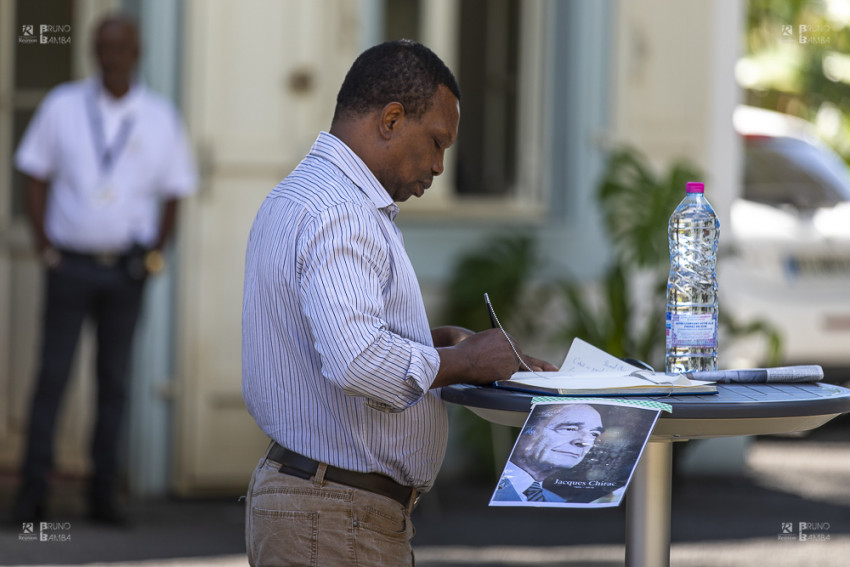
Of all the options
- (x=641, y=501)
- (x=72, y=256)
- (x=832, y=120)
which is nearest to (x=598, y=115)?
(x=72, y=256)

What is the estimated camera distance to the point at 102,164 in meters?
5.69

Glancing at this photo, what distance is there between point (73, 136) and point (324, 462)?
3585 millimetres

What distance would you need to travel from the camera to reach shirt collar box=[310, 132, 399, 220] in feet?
8.33

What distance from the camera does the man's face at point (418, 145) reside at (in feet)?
8.44

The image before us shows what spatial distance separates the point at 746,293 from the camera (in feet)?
25.5

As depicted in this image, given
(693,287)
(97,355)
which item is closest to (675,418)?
(693,287)

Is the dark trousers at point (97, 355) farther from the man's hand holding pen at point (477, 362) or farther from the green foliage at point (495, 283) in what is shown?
the man's hand holding pen at point (477, 362)

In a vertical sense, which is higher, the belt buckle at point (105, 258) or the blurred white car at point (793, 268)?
the belt buckle at point (105, 258)

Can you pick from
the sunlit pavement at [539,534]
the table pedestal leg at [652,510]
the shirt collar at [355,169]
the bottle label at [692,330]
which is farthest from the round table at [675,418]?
the sunlit pavement at [539,534]

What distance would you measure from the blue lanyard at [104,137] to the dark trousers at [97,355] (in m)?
0.45

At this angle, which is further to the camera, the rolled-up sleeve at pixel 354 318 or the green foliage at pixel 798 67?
the green foliage at pixel 798 67

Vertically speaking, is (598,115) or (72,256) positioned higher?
(598,115)

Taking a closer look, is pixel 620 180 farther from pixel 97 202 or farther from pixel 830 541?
pixel 97 202

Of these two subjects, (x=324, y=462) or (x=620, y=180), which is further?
(x=620, y=180)
